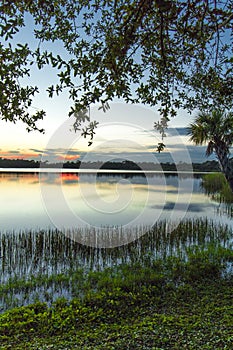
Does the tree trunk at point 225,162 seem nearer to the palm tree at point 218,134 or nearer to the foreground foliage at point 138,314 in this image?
the palm tree at point 218,134

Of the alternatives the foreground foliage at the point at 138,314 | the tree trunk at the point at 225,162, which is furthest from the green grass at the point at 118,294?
the tree trunk at the point at 225,162

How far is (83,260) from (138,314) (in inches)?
168

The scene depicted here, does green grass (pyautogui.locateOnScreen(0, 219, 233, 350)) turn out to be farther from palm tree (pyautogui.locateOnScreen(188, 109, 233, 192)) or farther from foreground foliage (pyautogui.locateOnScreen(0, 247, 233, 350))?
palm tree (pyautogui.locateOnScreen(188, 109, 233, 192))

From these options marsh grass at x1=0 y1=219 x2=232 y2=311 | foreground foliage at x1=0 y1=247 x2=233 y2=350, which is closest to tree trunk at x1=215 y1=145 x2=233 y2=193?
foreground foliage at x1=0 y1=247 x2=233 y2=350

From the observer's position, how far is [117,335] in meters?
5.23

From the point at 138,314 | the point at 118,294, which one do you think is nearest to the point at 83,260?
the point at 118,294

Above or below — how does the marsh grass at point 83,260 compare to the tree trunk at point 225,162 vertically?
below

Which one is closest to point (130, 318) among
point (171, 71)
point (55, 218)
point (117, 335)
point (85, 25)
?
point (117, 335)

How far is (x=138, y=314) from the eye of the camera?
21.2 ft

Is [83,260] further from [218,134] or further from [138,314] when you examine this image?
[218,134]

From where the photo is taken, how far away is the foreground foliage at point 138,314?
4961 millimetres

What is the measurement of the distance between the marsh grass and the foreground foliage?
12 cm

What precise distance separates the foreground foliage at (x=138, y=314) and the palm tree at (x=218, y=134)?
9.77ft

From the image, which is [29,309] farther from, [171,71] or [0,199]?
[0,199]
